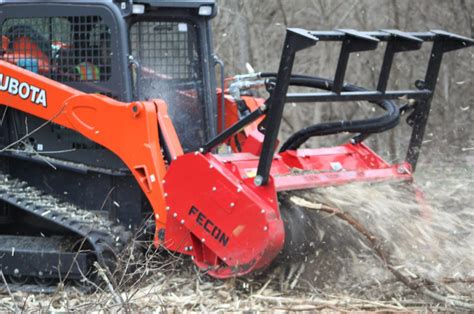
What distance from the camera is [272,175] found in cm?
601

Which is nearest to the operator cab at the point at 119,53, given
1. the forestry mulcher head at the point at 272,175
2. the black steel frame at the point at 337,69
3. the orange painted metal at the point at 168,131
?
the orange painted metal at the point at 168,131

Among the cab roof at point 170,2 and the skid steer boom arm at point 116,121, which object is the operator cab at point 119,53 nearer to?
the cab roof at point 170,2

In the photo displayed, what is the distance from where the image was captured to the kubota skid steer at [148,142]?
5.71 metres

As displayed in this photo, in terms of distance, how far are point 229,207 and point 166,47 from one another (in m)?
1.66

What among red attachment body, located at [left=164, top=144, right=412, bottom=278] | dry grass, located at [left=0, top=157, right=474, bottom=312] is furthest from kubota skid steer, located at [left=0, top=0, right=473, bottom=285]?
dry grass, located at [left=0, top=157, right=474, bottom=312]

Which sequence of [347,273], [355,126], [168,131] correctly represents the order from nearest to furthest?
[347,273] → [168,131] → [355,126]

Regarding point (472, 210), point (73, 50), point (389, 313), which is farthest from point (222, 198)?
point (472, 210)

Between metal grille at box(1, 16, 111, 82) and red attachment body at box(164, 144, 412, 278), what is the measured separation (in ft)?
3.41

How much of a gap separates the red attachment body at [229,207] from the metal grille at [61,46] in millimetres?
1040

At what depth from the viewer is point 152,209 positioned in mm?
6312

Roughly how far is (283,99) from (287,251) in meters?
1.08

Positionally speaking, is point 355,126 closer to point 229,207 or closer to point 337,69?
point 337,69

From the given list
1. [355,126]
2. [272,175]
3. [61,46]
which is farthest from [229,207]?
[61,46]

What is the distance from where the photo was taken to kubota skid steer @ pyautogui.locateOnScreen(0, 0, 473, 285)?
5.71 m
